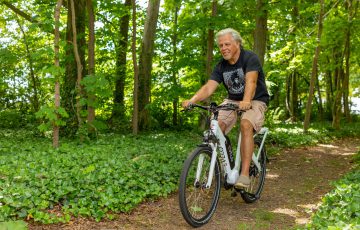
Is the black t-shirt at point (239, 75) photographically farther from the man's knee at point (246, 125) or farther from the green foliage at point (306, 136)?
the green foliage at point (306, 136)

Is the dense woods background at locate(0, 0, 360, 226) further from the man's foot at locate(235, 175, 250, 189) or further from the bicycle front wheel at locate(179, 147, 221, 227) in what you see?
the man's foot at locate(235, 175, 250, 189)

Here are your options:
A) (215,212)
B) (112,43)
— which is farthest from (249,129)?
(112,43)

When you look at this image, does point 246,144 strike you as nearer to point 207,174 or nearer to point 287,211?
point 207,174

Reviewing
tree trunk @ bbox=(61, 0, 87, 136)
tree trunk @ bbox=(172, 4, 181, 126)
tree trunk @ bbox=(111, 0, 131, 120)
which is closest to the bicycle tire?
tree trunk @ bbox=(61, 0, 87, 136)

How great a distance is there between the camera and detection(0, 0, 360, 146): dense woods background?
8.90 m

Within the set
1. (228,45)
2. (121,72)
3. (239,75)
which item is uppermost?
(121,72)

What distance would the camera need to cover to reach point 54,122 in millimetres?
7605

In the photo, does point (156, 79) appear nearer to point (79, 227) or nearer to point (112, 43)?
point (112, 43)

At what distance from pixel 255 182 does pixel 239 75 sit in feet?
6.39

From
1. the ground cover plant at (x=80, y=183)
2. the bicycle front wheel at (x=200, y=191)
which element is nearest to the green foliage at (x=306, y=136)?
the ground cover plant at (x=80, y=183)

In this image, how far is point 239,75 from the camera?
5.08 metres

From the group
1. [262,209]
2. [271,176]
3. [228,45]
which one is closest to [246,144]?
[262,209]

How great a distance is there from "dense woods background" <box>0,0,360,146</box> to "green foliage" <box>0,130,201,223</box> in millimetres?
1650

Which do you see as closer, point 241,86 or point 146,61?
point 241,86
